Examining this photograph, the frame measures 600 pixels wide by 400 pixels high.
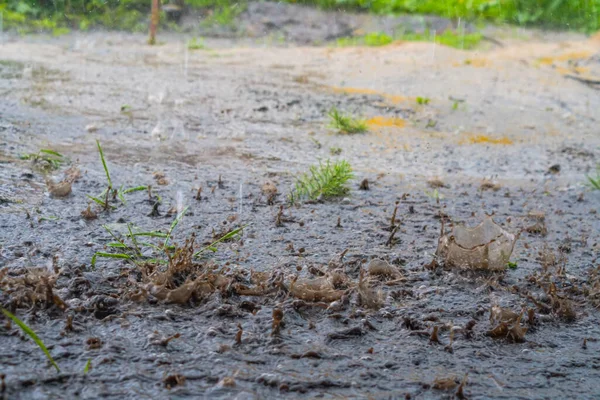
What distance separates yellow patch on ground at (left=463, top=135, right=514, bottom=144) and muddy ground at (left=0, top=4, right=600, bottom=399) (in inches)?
1.1

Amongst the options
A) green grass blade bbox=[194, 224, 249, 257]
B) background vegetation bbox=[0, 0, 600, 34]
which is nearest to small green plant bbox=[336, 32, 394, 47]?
background vegetation bbox=[0, 0, 600, 34]

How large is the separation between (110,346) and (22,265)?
0.63 m

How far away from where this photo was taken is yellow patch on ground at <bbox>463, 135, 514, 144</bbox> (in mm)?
5285

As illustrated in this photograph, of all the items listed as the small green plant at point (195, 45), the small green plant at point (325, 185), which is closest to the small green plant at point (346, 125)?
the small green plant at point (325, 185)

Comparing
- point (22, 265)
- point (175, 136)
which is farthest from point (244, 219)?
point (175, 136)

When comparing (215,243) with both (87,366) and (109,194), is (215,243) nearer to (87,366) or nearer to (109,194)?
(109,194)

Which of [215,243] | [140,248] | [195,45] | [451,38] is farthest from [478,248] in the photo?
[451,38]

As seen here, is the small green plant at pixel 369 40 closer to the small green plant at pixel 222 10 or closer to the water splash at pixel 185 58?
the small green plant at pixel 222 10

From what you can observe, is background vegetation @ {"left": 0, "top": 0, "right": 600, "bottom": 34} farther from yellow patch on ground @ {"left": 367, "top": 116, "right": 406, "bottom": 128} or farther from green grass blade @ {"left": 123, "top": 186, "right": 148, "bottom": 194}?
green grass blade @ {"left": 123, "top": 186, "right": 148, "bottom": 194}

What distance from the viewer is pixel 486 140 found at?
17.6 ft

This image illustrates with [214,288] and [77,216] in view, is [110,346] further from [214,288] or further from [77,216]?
[77,216]

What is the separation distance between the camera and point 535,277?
2572 millimetres

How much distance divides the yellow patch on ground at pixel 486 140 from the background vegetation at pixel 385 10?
650cm

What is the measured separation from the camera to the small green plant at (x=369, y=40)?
9.78 metres
